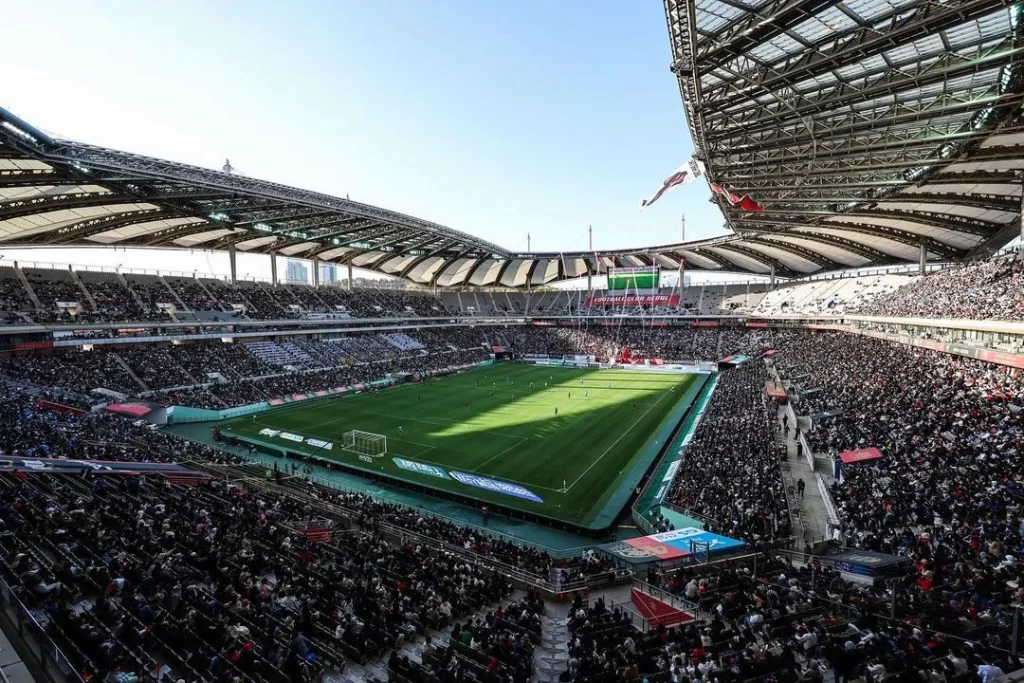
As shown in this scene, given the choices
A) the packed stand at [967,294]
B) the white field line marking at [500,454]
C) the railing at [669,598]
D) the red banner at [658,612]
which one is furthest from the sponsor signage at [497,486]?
the packed stand at [967,294]

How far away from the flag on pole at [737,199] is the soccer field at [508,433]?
15532 mm

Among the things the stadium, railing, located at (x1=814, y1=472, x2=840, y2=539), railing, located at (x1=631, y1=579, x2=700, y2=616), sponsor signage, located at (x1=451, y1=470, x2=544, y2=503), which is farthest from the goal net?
railing, located at (x1=814, y1=472, x2=840, y2=539)

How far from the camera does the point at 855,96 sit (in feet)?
67.2

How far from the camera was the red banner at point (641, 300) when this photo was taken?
80.3 meters

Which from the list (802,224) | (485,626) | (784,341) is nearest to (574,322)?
(784,341)

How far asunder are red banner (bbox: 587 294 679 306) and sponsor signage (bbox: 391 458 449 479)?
5584 cm

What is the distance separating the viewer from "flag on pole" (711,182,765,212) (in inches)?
1331

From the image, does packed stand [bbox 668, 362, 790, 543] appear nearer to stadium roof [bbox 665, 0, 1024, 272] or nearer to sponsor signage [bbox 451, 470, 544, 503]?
sponsor signage [bbox 451, 470, 544, 503]

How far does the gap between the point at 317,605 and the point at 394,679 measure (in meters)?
3.15

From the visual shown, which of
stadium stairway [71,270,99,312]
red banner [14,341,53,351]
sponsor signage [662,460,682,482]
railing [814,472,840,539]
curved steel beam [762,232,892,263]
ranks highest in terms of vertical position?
curved steel beam [762,232,892,263]

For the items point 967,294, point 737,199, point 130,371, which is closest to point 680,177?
point 737,199

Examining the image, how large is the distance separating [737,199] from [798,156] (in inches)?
375

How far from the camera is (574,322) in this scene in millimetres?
84062

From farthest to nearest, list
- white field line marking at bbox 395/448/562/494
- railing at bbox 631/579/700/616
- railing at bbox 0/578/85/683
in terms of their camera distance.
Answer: white field line marking at bbox 395/448/562/494 → railing at bbox 631/579/700/616 → railing at bbox 0/578/85/683
